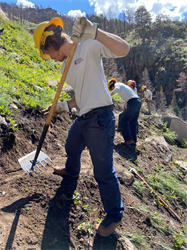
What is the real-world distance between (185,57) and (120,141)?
1465 inches

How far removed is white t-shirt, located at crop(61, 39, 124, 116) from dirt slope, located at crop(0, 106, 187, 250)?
A: 1080mm

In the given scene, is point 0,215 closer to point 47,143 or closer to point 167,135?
point 47,143

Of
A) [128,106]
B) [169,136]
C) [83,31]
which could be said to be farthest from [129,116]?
[169,136]

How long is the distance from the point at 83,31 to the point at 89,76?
1.31 feet

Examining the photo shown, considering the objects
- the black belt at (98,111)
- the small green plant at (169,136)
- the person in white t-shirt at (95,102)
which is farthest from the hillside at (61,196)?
the small green plant at (169,136)

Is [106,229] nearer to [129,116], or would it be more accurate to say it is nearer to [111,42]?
[111,42]

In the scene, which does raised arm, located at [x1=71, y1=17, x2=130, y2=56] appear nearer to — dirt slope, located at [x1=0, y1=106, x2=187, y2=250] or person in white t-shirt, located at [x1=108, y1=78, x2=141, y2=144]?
dirt slope, located at [x1=0, y1=106, x2=187, y2=250]

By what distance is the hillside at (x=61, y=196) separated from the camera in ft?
6.16

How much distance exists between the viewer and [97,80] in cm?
188

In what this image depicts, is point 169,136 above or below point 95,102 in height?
below

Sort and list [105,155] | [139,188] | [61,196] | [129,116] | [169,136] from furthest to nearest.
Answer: [169,136] < [129,116] < [139,188] < [61,196] < [105,155]

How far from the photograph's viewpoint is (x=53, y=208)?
210 centimetres

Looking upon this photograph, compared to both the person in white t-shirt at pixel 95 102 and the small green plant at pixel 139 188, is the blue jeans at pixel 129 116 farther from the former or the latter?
the person in white t-shirt at pixel 95 102

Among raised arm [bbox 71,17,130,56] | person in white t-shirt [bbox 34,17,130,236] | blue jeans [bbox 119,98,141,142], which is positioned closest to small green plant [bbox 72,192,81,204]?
person in white t-shirt [bbox 34,17,130,236]
